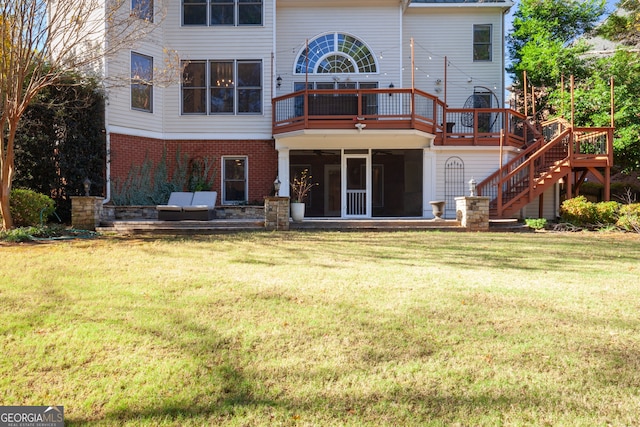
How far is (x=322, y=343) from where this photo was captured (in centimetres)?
371

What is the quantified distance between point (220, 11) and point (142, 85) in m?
3.49

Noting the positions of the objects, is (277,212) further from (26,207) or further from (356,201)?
(26,207)

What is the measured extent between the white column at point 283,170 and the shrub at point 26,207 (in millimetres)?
6656

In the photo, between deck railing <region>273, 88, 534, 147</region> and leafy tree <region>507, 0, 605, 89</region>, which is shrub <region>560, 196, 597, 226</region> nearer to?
deck railing <region>273, 88, 534, 147</region>

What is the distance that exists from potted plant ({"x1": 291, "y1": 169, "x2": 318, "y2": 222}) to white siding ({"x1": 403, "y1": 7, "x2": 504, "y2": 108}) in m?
5.26

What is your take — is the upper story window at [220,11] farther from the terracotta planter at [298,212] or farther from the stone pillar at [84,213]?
the stone pillar at [84,213]

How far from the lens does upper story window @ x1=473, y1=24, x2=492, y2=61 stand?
17.7 meters

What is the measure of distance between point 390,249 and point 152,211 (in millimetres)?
7793

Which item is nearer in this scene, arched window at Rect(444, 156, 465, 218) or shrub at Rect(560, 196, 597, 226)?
shrub at Rect(560, 196, 597, 226)

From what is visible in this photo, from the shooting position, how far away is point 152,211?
45.3 feet

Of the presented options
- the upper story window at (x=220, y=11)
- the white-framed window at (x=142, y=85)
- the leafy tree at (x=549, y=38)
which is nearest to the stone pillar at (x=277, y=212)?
the white-framed window at (x=142, y=85)

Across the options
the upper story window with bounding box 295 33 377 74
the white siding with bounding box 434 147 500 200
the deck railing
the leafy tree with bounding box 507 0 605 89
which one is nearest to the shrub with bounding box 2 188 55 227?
the deck railing

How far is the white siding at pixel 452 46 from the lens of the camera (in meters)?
17.5

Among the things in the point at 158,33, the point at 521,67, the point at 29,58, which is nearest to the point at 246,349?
the point at 29,58
